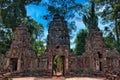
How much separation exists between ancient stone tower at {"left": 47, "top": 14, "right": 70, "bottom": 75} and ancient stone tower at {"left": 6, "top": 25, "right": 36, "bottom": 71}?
7.51ft

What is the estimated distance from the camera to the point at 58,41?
77.1 ft

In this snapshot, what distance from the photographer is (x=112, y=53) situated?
22844 millimetres

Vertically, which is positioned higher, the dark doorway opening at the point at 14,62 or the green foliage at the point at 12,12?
the green foliage at the point at 12,12

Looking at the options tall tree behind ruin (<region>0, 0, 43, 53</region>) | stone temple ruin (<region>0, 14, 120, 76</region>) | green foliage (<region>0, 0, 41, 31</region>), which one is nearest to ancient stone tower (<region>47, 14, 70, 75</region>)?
stone temple ruin (<region>0, 14, 120, 76</region>)

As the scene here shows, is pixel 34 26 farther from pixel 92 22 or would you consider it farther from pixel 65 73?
pixel 65 73

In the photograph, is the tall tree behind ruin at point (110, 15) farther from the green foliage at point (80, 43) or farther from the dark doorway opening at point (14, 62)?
the dark doorway opening at point (14, 62)

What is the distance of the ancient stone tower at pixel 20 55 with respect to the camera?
73.3ft

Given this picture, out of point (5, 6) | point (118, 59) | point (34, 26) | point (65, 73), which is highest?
point (5, 6)

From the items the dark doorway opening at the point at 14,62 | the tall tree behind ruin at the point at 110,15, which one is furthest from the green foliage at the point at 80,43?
the dark doorway opening at the point at 14,62

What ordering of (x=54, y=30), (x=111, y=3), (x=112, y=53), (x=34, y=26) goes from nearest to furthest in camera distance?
(x=112, y=53) < (x=54, y=30) < (x=111, y=3) < (x=34, y=26)

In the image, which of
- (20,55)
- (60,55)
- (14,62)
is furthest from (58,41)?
(14,62)

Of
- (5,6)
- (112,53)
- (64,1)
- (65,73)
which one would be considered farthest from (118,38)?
(5,6)

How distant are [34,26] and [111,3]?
44.3 ft

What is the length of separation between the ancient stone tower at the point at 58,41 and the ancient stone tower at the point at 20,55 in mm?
2290
